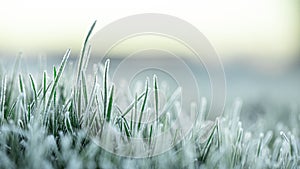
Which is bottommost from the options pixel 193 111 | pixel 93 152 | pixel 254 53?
pixel 93 152

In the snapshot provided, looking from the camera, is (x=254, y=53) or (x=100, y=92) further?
(x=254, y=53)

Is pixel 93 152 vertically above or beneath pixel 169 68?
beneath

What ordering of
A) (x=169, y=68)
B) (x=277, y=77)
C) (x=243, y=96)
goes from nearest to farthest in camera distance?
1. (x=243, y=96)
2. (x=169, y=68)
3. (x=277, y=77)

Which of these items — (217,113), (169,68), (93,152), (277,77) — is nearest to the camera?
(93,152)

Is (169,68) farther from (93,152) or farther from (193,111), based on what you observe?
(93,152)

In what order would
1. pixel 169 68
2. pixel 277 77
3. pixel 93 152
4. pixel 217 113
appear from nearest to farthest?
pixel 93 152, pixel 217 113, pixel 169 68, pixel 277 77

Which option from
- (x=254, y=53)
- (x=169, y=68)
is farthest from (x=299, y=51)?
(x=169, y=68)

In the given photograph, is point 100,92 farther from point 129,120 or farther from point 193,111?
point 193,111

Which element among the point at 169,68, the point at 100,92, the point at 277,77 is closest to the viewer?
the point at 100,92

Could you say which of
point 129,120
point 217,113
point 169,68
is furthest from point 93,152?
point 169,68
